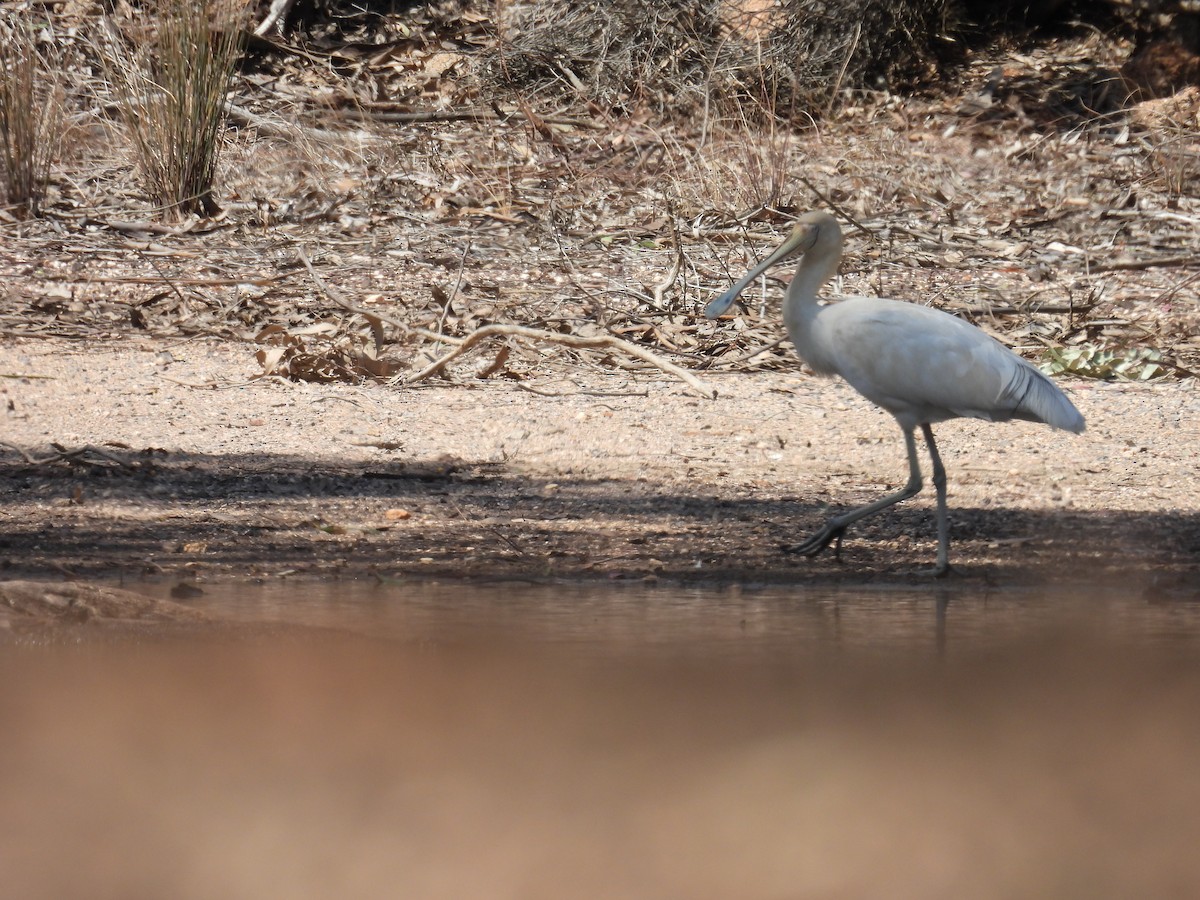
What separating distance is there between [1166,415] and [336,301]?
12.7 feet

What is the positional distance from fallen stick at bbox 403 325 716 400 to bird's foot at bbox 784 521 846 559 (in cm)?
238

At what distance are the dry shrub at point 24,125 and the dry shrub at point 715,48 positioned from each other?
393cm

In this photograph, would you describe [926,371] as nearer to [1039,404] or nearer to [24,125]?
[1039,404]

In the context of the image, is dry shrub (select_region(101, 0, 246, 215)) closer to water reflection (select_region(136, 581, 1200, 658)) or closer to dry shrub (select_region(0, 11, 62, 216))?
dry shrub (select_region(0, 11, 62, 216))

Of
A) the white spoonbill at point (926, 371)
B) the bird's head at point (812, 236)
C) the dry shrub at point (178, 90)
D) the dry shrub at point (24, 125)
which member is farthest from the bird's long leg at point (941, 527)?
the dry shrub at point (24, 125)

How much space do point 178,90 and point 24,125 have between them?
1.05 metres

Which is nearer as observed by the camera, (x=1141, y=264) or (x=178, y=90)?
(x=178, y=90)

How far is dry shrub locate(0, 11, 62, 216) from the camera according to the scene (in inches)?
354

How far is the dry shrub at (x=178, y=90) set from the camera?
8711 millimetres

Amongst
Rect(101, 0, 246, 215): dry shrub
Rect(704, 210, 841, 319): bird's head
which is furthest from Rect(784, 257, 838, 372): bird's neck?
Rect(101, 0, 246, 215): dry shrub

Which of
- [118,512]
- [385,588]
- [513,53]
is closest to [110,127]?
[513,53]

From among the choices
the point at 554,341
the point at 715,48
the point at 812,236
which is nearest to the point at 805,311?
the point at 812,236

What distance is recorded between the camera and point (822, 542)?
436 centimetres

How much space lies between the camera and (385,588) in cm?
369
